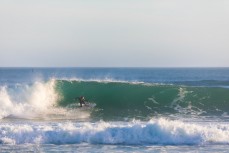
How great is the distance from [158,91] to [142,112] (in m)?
3.96

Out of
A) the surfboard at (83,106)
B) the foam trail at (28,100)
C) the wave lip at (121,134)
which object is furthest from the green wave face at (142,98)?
the wave lip at (121,134)

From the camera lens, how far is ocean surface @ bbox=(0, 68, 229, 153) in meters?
16.8

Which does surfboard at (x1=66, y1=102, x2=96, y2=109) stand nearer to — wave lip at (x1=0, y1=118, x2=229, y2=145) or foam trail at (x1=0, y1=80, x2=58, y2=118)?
foam trail at (x1=0, y1=80, x2=58, y2=118)

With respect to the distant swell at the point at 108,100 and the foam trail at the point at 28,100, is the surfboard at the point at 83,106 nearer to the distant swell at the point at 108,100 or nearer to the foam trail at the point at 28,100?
the distant swell at the point at 108,100

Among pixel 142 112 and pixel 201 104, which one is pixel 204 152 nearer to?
pixel 142 112

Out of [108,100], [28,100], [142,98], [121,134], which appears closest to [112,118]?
[108,100]

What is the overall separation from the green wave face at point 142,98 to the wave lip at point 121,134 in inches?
239

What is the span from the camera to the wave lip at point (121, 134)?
17172 mm

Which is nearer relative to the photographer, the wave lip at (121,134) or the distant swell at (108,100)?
the wave lip at (121,134)

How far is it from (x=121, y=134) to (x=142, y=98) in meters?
10.4

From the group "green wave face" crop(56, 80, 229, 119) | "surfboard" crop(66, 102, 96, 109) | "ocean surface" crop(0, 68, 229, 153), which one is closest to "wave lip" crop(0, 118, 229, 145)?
"ocean surface" crop(0, 68, 229, 153)

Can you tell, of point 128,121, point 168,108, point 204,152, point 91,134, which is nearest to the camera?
point 204,152

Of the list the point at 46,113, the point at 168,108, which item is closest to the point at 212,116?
the point at 168,108

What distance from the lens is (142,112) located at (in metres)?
25.2
